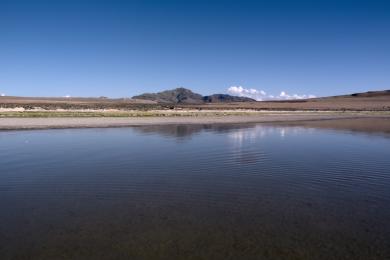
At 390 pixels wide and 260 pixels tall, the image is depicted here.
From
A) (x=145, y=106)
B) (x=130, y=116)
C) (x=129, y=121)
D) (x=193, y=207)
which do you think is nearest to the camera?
(x=193, y=207)

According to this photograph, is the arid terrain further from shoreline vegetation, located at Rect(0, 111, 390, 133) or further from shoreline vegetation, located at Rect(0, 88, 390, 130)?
shoreline vegetation, located at Rect(0, 111, 390, 133)

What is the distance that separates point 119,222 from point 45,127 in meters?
29.6

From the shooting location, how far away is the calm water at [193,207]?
7.71m

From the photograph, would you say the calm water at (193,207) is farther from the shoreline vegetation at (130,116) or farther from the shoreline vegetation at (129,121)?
the shoreline vegetation at (130,116)

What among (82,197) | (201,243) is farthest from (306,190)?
(82,197)

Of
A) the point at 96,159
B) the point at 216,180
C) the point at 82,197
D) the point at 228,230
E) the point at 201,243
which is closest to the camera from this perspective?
the point at 201,243

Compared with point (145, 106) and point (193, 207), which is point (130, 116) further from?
point (145, 106)

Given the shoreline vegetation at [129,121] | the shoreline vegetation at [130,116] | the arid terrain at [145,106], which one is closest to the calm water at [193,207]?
the shoreline vegetation at [129,121]

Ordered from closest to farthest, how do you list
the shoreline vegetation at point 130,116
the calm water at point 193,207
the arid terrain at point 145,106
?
1. the calm water at point 193,207
2. the shoreline vegetation at point 130,116
3. the arid terrain at point 145,106

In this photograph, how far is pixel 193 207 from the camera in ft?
34.0

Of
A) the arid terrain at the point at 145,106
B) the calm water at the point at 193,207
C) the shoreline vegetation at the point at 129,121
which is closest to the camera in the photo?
the calm water at the point at 193,207

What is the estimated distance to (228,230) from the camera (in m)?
8.67

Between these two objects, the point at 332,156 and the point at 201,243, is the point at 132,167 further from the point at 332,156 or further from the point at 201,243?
the point at 332,156

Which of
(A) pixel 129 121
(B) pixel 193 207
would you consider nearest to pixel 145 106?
(A) pixel 129 121
